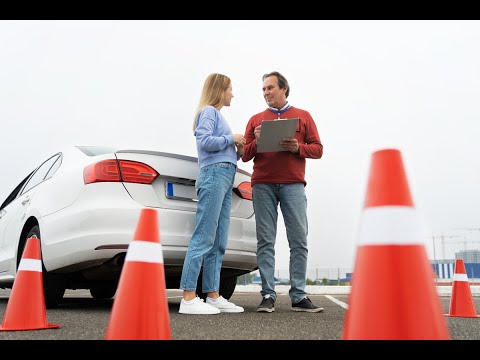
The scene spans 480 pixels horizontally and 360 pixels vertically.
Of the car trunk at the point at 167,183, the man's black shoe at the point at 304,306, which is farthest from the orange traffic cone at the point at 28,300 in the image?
the man's black shoe at the point at 304,306

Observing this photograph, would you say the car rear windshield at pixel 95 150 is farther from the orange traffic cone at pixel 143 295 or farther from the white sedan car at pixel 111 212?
the orange traffic cone at pixel 143 295

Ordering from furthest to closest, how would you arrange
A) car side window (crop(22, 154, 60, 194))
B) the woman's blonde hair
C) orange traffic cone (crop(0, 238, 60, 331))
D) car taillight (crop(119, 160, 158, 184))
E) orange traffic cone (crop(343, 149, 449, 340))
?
car side window (crop(22, 154, 60, 194)) < the woman's blonde hair < car taillight (crop(119, 160, 158, 184)) < orange traffic cone (crop(0, 238, 60, 331)) < orange traffic cone (crop(343, 149, 449, 340))

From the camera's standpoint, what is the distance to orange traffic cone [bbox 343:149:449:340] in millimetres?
1606

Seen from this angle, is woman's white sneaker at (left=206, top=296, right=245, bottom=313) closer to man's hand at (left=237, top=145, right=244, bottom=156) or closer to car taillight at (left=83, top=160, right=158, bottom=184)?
car taillight at (left=83, top=160, right=158, bottom=184)

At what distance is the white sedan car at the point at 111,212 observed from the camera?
3852mm

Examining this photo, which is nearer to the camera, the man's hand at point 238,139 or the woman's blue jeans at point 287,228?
the man's hand at point 238,139

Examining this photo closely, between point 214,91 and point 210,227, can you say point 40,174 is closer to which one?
point 214,91

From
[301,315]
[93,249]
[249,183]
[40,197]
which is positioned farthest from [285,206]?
[40,197]

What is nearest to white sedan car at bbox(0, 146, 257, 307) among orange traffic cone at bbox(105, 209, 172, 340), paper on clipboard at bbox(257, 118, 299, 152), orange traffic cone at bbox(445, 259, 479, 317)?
paper on clipboard at bbox(257, 118, 299, 152)

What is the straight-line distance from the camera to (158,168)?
4070 mm

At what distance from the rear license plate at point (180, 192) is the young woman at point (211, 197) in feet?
0.65

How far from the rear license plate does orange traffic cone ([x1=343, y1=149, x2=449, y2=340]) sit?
249 cm
